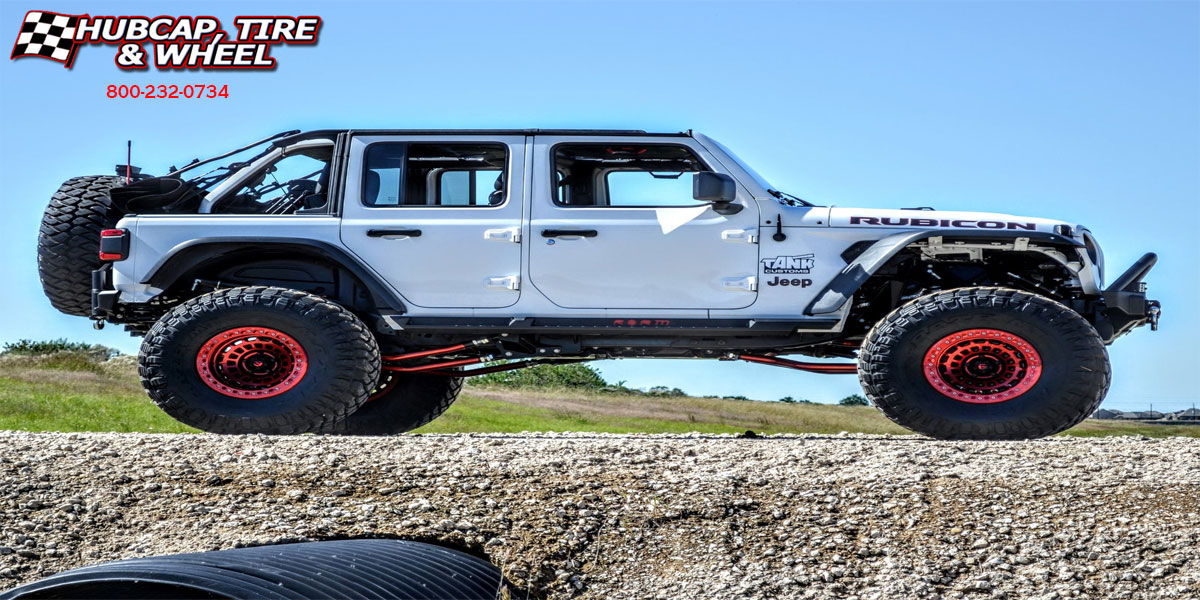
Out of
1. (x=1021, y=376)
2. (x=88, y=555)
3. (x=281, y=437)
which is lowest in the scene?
(x=88, y=555)

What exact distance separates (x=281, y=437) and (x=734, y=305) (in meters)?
3.22

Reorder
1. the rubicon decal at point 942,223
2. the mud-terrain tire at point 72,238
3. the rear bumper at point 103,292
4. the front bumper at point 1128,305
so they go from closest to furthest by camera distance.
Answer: the rubicon decal at point 942,223
the front bumper at point 1128,305
the rear bumper at point 103,292
the mud-terrain tire at point 72,238

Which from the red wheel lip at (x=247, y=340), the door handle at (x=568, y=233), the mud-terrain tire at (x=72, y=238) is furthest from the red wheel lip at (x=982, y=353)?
the mud-terrain tire at (x=72, y=238)

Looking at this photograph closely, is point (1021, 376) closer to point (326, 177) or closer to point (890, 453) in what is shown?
point (890, 453)

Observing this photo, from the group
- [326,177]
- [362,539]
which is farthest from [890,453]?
[326,177]

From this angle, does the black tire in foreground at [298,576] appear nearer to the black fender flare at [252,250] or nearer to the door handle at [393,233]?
the black fender flare at [252,250]

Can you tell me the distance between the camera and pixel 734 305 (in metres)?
7.87

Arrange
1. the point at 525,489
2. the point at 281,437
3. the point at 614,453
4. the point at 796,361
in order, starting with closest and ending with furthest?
the point at 525,489, the point at 614,453, the point at 281,437, the point at 796,361

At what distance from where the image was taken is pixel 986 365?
301 inches

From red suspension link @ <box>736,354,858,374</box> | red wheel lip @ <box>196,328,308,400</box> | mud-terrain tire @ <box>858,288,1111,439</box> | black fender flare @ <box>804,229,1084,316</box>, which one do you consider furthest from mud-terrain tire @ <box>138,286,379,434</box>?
mud-terrain tire @ <box>858,288,1111,439</box>

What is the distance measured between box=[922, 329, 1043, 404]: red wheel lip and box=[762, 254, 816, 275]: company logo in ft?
3.31

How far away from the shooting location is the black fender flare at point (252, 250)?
26.3 feet

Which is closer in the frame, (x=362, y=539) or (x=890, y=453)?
(x=362, y=539)

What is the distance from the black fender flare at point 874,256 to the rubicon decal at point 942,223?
1.7 inches
